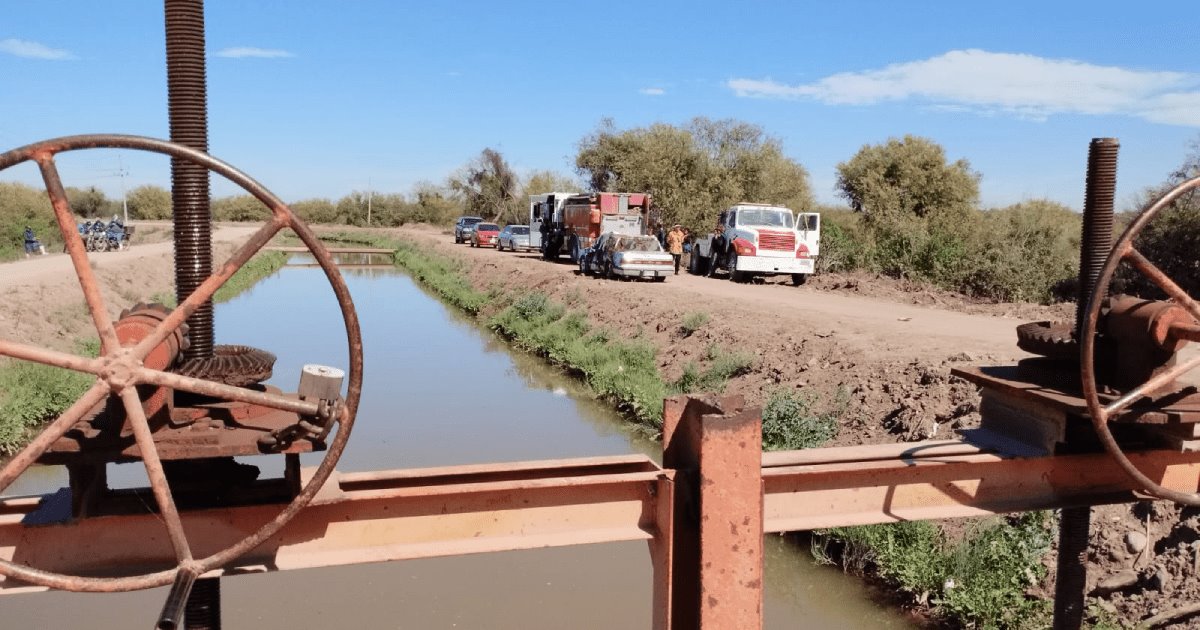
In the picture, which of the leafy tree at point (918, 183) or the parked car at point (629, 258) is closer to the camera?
the parked car at point (629, 258)

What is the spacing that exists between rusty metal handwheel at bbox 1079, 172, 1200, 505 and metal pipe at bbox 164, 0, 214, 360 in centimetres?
267

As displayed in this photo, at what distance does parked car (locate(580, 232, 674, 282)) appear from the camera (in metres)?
24.1

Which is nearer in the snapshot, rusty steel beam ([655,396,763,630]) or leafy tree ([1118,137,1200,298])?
rusty steel beam ([655,396,763,630])

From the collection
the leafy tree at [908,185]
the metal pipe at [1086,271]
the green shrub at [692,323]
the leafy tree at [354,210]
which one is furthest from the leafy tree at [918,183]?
the leafy tree at [354,210]

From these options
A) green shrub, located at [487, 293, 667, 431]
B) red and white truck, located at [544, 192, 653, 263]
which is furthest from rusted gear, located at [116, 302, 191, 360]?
red and white truck, located at [544, 192, 653, 263]

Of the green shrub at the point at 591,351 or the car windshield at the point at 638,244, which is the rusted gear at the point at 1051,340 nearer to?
the green shrub at the point at 591,351

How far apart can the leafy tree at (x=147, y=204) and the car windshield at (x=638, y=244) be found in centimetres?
8913

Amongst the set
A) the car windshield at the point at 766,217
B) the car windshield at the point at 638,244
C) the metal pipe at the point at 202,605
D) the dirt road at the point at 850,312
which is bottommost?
the dirt road at the point at 850,312

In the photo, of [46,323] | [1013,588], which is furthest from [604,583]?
[46,323]

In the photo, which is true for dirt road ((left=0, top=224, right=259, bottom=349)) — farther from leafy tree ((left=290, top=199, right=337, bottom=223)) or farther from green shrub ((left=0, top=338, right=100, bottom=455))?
leafy tree ((left=290, top=199, right=337, bottom=223))

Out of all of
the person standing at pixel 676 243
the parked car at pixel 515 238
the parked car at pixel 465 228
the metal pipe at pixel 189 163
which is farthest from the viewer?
the parked car at pixel 465 228

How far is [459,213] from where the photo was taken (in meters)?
85.1

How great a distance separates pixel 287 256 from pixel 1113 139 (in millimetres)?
57061

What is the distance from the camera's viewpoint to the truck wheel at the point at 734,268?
81.6 ft
